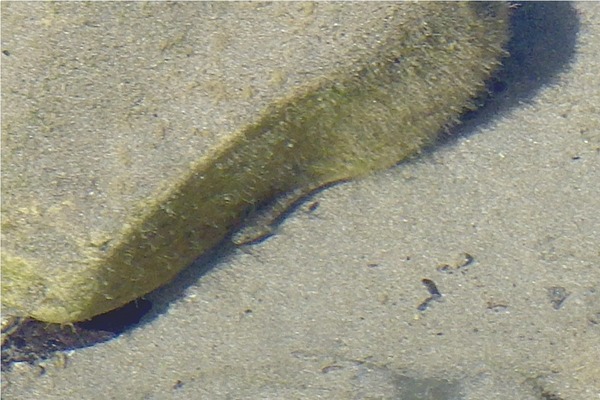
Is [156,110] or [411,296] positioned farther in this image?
[411,296]

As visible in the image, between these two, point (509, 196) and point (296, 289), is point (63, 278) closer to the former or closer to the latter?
point (296, 289)

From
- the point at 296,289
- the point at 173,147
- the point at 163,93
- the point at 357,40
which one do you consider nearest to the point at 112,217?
the point at 173,147

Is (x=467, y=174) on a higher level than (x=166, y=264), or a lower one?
higher
